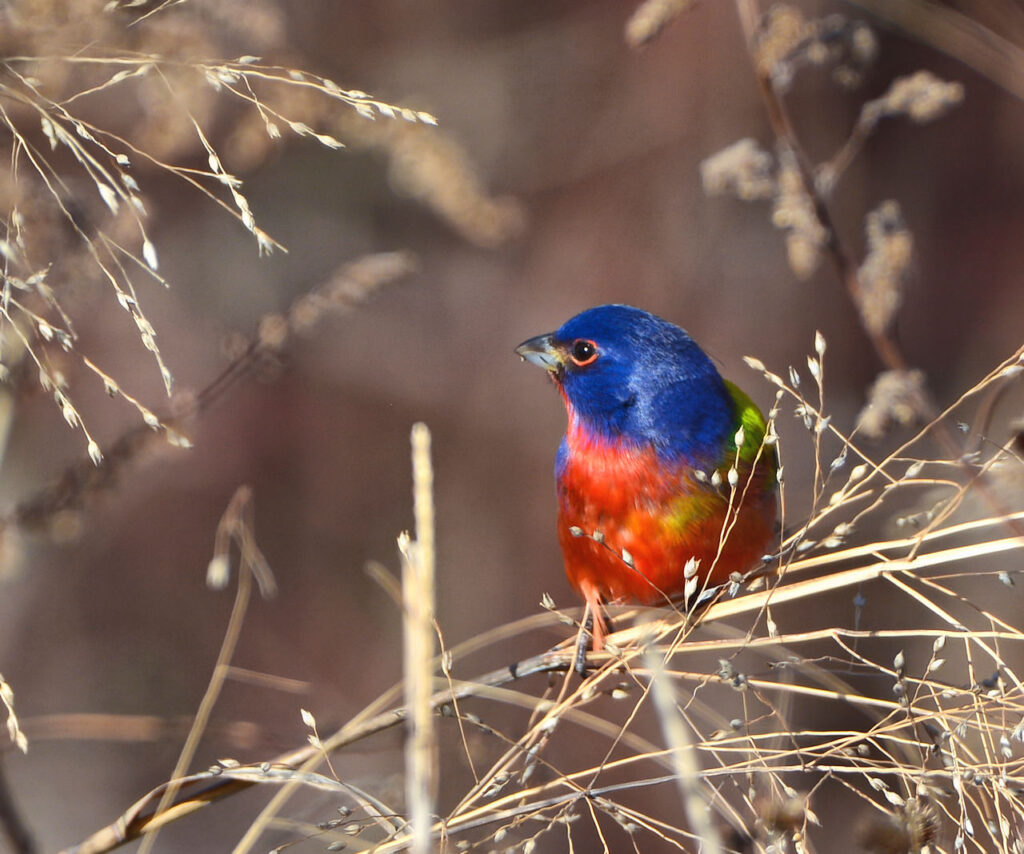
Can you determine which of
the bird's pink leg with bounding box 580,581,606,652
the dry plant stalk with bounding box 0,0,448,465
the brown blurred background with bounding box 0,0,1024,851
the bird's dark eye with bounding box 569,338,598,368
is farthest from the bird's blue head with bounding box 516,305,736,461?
the brown blurred background with bounding box 0,0,1024,851

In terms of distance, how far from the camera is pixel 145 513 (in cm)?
627

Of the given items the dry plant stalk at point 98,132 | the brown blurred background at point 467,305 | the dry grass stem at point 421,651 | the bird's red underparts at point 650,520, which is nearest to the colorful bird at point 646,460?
the bird's red underparts at point 650,520

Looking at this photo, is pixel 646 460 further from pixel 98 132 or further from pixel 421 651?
pixel 421 651

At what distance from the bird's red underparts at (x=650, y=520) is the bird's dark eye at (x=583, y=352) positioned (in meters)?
0.25

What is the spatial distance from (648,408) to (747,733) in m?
1.57

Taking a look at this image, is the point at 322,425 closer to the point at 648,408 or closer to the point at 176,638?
the point at 176,638

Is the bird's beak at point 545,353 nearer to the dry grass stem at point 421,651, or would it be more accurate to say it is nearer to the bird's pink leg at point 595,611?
the bird's pink leg at point 595,611

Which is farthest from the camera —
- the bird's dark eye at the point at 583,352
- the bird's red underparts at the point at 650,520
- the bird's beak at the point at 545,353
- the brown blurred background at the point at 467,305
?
the brown blurred background at the point at 467,305

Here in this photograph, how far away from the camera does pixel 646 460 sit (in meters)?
3.09

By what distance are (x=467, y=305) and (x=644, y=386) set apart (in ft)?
12.0

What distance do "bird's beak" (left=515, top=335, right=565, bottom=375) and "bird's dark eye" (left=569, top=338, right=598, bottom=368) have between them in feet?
0.19

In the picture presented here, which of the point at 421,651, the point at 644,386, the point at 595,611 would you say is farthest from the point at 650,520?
the point at 421,651

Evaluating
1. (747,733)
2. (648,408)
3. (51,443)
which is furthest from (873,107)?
(51,443)

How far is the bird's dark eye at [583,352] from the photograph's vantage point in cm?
335
